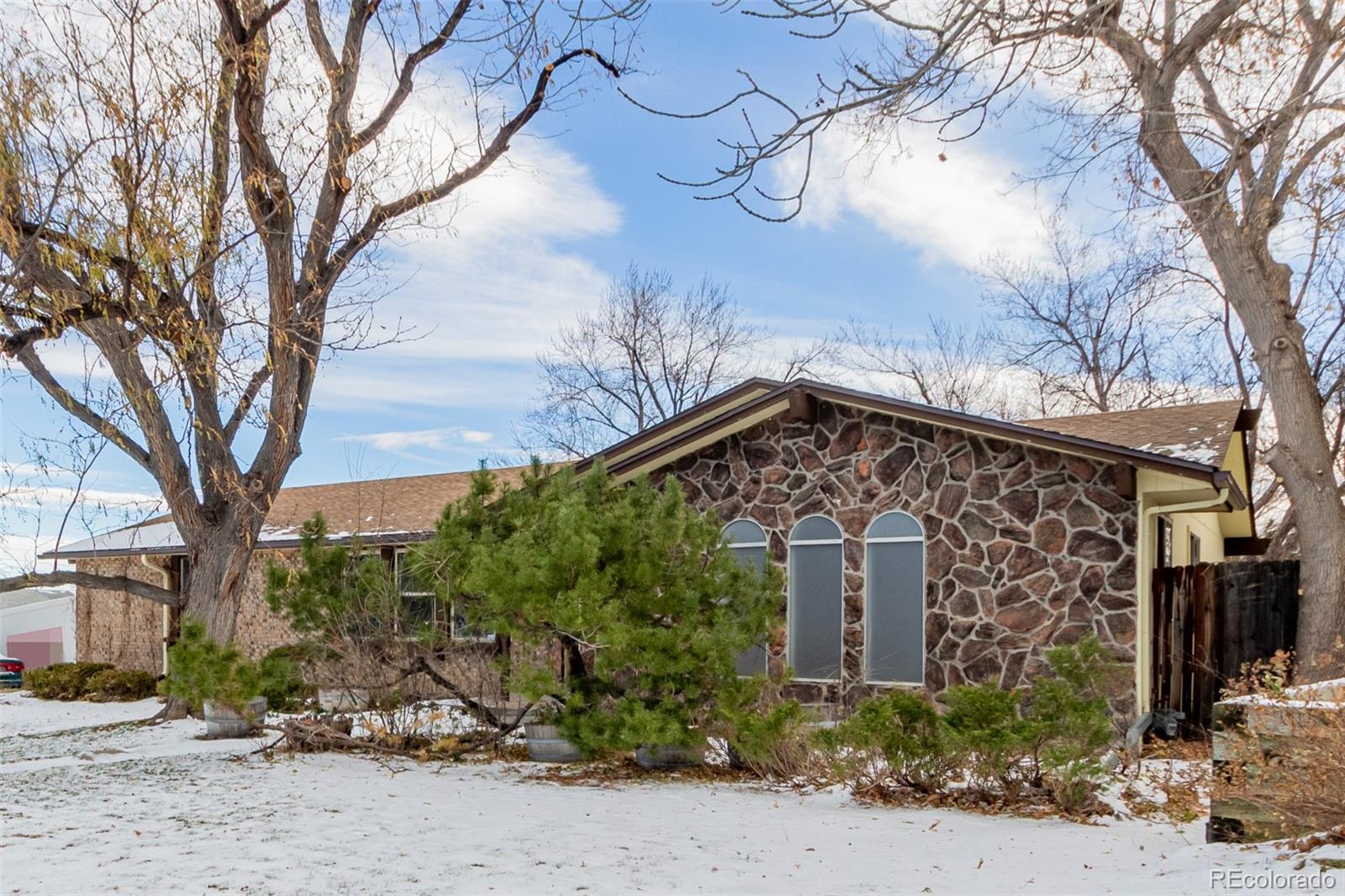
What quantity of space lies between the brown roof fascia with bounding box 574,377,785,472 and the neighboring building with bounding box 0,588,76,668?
69.4 feet

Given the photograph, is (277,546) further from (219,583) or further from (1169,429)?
(1169,429)

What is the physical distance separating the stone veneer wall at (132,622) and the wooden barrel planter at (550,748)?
10896mm

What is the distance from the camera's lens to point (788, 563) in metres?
12.1

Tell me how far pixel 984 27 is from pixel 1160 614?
21.5 ft

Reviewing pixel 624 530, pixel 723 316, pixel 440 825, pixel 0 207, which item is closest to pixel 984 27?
pixel 624 530

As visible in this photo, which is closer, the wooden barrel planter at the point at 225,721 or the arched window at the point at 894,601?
the arched window at the point at 894,601

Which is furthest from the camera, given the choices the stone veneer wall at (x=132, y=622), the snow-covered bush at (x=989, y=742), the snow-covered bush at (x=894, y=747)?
the stone veneer wall at (x=132, y=622)

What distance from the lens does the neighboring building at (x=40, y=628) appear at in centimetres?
2756

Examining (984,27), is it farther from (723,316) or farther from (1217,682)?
(723,316)

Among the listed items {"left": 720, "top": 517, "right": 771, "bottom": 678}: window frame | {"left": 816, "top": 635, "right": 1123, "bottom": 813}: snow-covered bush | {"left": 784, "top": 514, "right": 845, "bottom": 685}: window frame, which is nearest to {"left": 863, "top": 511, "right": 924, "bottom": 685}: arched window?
{"left": 784, "top": 514, "right": 845, "bottom": 685}: window frame

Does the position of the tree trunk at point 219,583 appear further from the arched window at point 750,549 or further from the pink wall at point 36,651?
the pink wall at point 36,651

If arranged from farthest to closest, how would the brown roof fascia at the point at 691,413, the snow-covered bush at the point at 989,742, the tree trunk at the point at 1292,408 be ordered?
the tree trunk at the point at 1292,408 → the brown roof fascia at the point at 691,413 → the snow-covered bush at the point at 989,742

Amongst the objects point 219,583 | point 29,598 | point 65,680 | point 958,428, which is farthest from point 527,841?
point 29,598

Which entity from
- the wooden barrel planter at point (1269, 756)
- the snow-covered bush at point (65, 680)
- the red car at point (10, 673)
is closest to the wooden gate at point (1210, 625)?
the wooden barrel planter at point (1269, 756)
